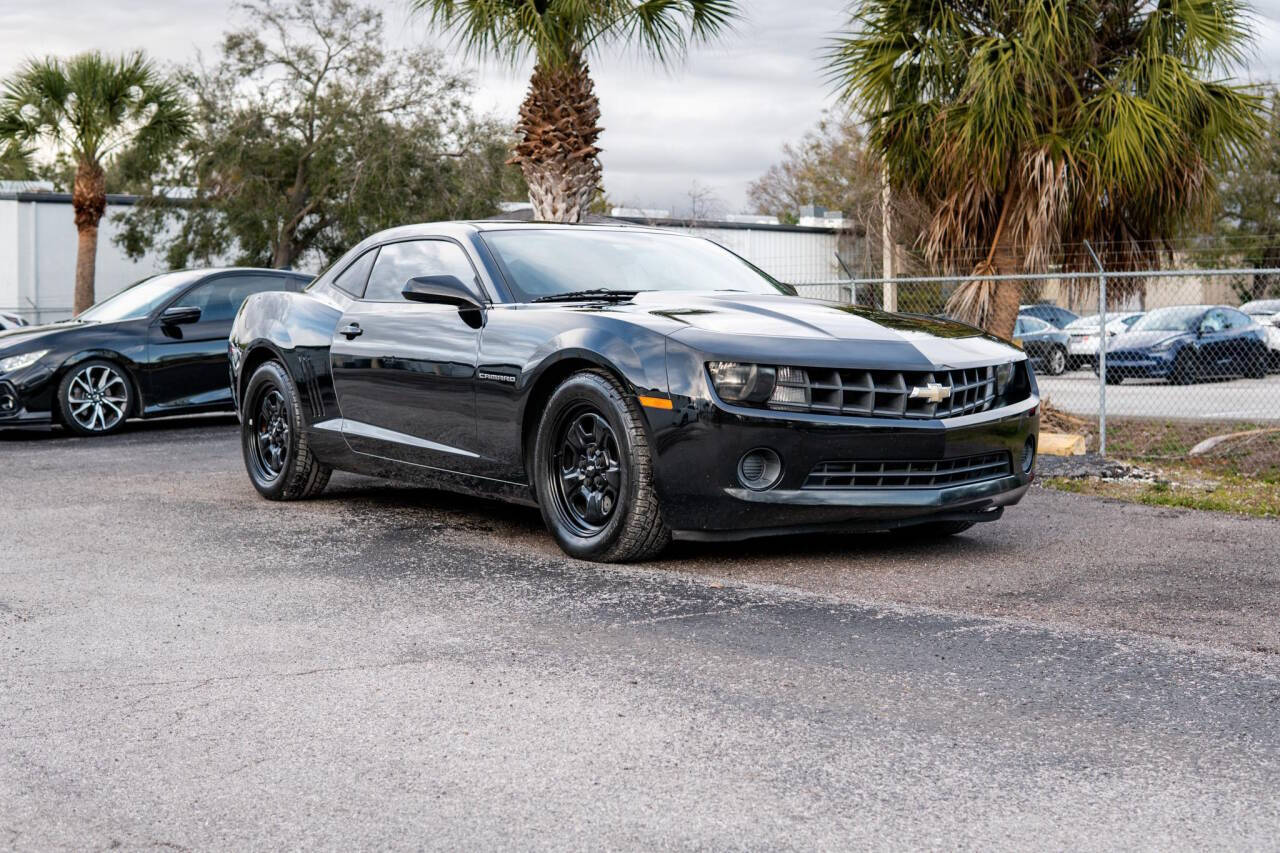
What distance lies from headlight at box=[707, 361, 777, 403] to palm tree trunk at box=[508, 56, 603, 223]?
32.8 feet

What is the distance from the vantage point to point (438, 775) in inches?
133

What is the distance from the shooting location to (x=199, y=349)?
12688 mm

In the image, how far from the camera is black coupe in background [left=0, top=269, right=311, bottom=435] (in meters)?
12.0

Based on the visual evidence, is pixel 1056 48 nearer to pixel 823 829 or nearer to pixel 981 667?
pixel 981 667

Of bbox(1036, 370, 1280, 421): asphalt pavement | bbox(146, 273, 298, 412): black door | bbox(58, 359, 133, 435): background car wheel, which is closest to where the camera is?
bbox(58, 359, 133, 435): background car wheel

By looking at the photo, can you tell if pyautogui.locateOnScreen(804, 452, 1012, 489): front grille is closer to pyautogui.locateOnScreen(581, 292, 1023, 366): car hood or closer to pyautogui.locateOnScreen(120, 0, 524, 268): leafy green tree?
pyautogui.locateOnScreen(581, 292, 1023, 366): car hood

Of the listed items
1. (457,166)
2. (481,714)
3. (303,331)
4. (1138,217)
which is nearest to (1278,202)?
(457,166)

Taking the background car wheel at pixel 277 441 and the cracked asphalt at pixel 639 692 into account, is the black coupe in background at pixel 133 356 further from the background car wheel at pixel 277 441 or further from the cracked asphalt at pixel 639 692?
the cracked asphalt at pixel 639 692

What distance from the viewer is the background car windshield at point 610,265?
669 centimetres

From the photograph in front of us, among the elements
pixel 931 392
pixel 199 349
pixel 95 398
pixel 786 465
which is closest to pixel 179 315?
pixel 199 349

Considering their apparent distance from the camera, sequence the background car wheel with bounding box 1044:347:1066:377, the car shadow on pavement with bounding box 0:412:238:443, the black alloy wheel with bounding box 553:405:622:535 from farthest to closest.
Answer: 1. the background car wheel with bounding box 1044:347:1066:377
2. the car shadow on pavement with bounding box 0:412:238:443
3. the black alloy wheel with bounding box 553:405:622:535

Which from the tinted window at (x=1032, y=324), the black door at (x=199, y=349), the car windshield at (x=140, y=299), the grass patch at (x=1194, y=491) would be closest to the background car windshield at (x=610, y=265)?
the grass patch at (x=1194, y=491)

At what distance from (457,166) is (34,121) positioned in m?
8.92

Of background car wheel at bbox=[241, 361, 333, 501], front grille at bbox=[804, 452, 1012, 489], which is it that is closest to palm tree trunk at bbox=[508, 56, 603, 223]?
background car wheel at bbox=[241, 361, 333, 501]
